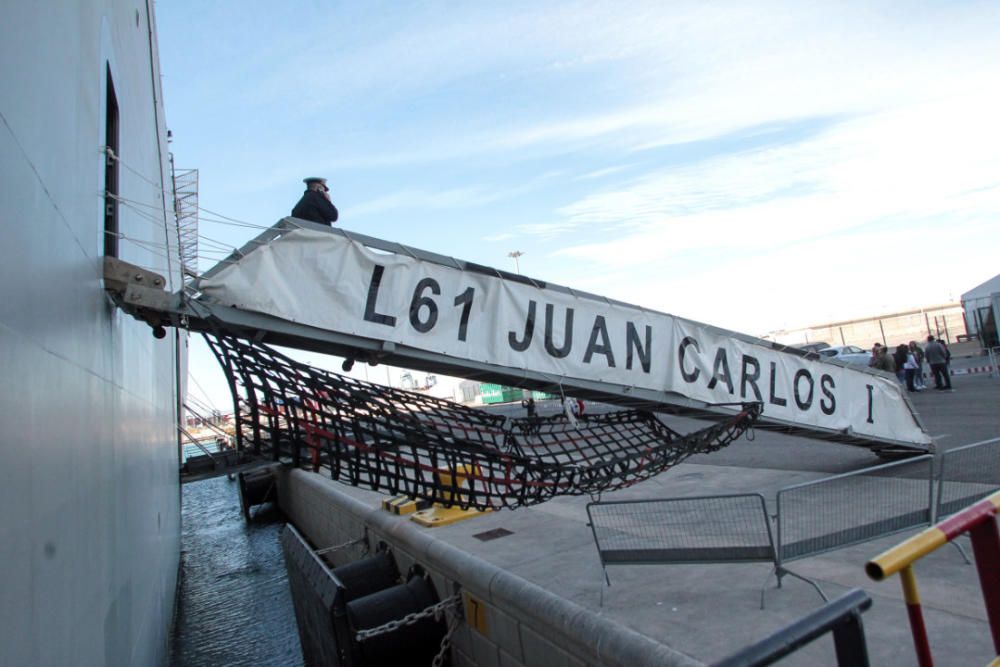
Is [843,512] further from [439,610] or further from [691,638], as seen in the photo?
[439,610]

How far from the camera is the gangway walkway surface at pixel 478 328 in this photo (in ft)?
12.9

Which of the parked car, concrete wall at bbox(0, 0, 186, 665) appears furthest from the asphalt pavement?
the parked car

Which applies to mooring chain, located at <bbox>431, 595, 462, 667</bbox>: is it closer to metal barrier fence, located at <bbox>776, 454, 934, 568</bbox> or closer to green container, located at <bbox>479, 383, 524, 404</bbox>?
metal barrier fence, located at <bbox>776, 454, 934, 568</bbox>

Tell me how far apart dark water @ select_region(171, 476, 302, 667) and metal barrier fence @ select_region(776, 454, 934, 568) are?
666cm

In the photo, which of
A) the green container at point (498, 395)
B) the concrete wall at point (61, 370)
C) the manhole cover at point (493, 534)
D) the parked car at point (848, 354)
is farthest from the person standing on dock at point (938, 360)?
the green container at point (498, 395)

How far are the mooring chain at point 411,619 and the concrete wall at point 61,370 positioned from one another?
177 cm

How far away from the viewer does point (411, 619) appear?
5875 millimetres

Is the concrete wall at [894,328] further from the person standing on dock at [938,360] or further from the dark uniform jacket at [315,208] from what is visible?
the dark uniform jacket at [315,208]

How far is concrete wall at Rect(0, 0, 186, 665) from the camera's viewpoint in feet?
7.16

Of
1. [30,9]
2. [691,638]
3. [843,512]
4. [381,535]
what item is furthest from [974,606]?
[381,535]

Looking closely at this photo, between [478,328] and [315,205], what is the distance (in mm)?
1592

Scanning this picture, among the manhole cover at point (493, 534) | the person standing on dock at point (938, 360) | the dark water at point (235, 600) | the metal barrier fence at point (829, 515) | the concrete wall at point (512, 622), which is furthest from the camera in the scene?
the person standing on dock at point (938, 360)

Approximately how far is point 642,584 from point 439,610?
2.05 m

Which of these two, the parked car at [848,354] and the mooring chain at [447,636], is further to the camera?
the parked car at [848,354]
